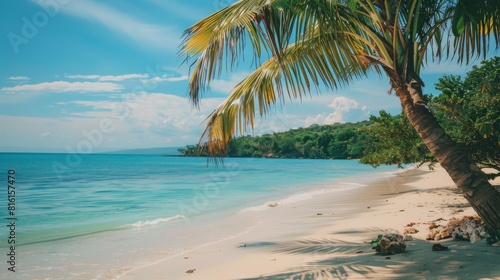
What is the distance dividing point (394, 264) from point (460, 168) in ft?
4.10

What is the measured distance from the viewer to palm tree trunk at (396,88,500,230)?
4094mm

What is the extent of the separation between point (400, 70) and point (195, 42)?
2290mm

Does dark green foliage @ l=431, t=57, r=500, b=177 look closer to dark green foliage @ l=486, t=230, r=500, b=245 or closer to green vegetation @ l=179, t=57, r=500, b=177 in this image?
green vegetation @ l=179, t=57, r=500, b=177

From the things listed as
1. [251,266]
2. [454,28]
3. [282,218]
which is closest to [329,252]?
[251,266]

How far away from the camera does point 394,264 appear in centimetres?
437

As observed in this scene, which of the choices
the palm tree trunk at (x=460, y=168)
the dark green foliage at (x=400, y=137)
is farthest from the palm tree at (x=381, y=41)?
the dark green foliage at (x=400, y=137)

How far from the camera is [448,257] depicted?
4328 mm

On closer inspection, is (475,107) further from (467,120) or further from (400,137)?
Result: (400,137)

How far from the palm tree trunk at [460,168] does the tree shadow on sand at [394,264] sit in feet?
1.67

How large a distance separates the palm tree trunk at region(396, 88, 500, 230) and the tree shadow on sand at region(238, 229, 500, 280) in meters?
0.51

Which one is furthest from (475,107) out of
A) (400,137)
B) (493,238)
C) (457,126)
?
(400,137)

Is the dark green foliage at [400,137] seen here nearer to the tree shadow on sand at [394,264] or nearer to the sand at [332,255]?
the sand at [332,255]

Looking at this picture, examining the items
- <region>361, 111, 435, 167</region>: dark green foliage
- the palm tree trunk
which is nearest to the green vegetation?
<region>361, 111, 435, 167</region>: dark green foliage

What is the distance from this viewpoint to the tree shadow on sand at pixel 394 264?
3.84 metres
